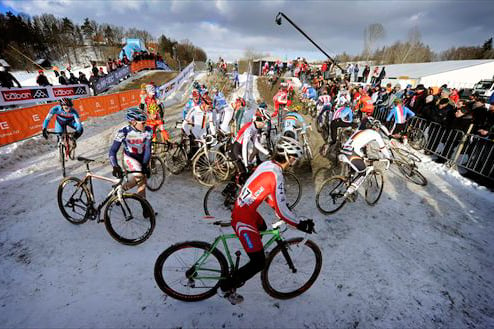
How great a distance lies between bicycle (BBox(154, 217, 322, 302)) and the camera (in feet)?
9.46

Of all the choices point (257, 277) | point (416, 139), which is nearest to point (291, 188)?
point (257, 277)

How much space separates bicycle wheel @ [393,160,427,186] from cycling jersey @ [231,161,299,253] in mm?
5661

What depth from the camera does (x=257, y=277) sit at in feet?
11.9

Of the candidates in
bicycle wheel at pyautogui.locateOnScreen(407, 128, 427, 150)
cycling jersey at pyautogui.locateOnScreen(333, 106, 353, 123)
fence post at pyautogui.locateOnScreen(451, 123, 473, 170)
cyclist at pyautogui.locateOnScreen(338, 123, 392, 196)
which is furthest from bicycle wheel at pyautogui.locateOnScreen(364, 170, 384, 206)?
bicycle wheel at pyautogui.locateOnScreen(407, 128, 427, 150)

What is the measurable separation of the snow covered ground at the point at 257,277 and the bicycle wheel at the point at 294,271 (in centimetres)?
16

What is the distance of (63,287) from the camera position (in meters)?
3.31

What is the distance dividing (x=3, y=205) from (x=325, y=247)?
7299mm

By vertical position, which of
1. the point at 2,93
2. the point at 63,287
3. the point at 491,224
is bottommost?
the point at 63,287

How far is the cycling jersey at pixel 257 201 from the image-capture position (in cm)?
272

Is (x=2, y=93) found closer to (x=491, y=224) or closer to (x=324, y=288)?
(x=324, y=288)

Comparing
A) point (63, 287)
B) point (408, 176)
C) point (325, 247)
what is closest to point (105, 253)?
point (63, 287)

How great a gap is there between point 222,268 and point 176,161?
4.82 meters

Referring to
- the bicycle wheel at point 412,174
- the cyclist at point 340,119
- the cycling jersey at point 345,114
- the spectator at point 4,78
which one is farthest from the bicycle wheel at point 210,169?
the spectator at point 4,78

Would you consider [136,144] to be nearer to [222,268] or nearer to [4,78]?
[222,268]
